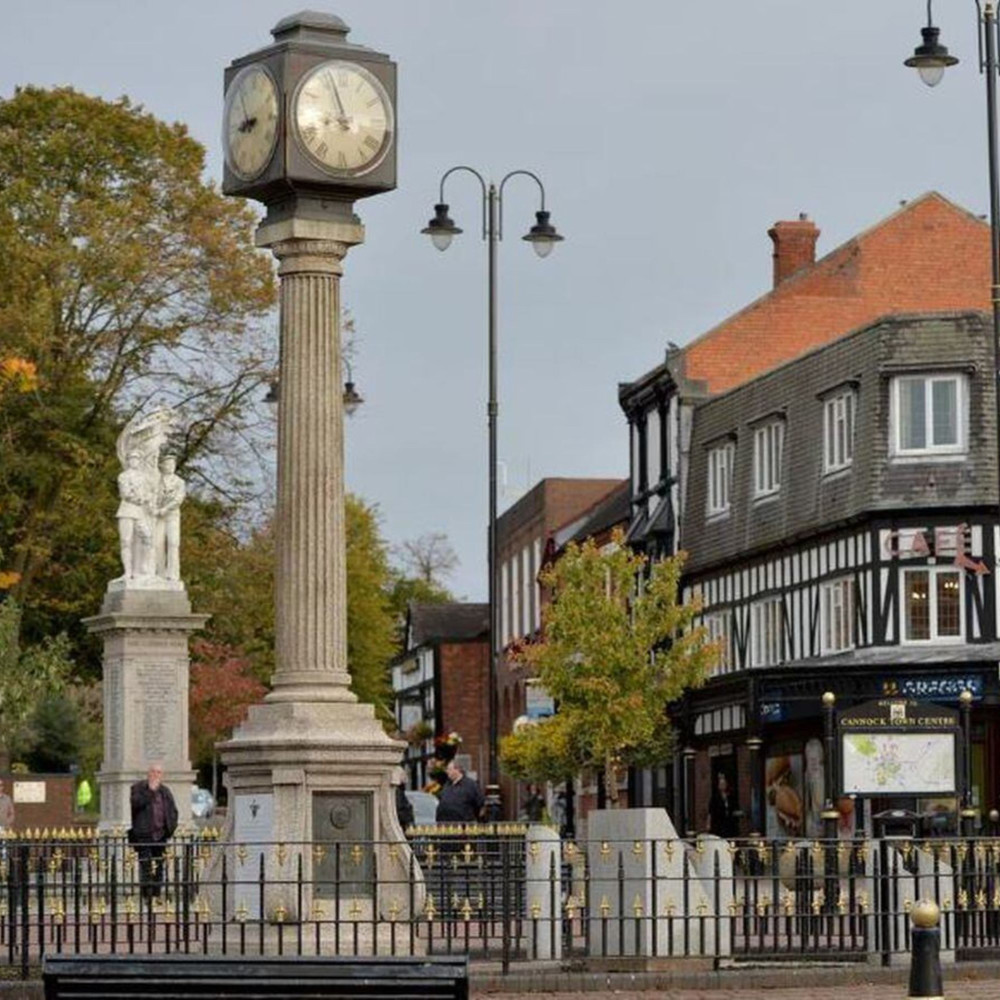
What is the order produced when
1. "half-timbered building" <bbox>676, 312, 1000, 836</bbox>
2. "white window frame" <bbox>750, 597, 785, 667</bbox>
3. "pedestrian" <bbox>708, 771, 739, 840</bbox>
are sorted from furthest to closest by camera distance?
"white window frame" <bbox>750, 597, 785, 667</bbox>
"pedestrian" <bbox>708, 771, 739, 840</bbox>
"half-timbered building" <bbox>676, 312, 1000, 836</bbox>

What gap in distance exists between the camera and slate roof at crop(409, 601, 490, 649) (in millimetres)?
120975

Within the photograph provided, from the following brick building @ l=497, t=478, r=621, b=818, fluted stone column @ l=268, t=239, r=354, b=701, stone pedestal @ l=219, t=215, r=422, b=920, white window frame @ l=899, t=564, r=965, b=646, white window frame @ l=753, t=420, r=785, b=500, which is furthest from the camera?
brick building @ l=497, t=478, r=621, b=818

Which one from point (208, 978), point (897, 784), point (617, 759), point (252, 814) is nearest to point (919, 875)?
point (252, 814)

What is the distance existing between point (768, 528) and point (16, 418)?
15.3 meters

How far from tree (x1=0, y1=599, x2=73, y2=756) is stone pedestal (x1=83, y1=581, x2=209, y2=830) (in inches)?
391

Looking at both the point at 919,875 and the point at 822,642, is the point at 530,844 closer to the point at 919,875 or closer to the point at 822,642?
the point at 919,875

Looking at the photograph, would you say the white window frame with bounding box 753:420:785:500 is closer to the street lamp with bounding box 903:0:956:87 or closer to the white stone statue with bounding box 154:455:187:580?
the white stone statue with bounding box 154:455:187:580

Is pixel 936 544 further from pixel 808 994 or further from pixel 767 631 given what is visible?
pixel 808 994

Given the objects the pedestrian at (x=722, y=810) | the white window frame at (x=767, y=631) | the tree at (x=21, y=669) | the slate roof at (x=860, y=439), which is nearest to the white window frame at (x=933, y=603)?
the slate roof at (x=860, y=439)

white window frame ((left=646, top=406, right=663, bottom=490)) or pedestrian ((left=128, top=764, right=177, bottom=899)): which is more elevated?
white window frame ((left=646, top=406, right=663, bottom=490))

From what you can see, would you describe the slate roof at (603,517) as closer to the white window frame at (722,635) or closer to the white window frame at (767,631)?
the white window frame at (722,635)

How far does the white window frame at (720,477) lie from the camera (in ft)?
222

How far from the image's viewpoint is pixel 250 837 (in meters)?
25.3

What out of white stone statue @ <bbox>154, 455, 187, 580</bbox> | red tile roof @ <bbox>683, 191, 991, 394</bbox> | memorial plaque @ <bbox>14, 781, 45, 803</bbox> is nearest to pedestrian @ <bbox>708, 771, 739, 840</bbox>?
red tile roof @ <bbox>683, 191, 991, 394</bbox>
